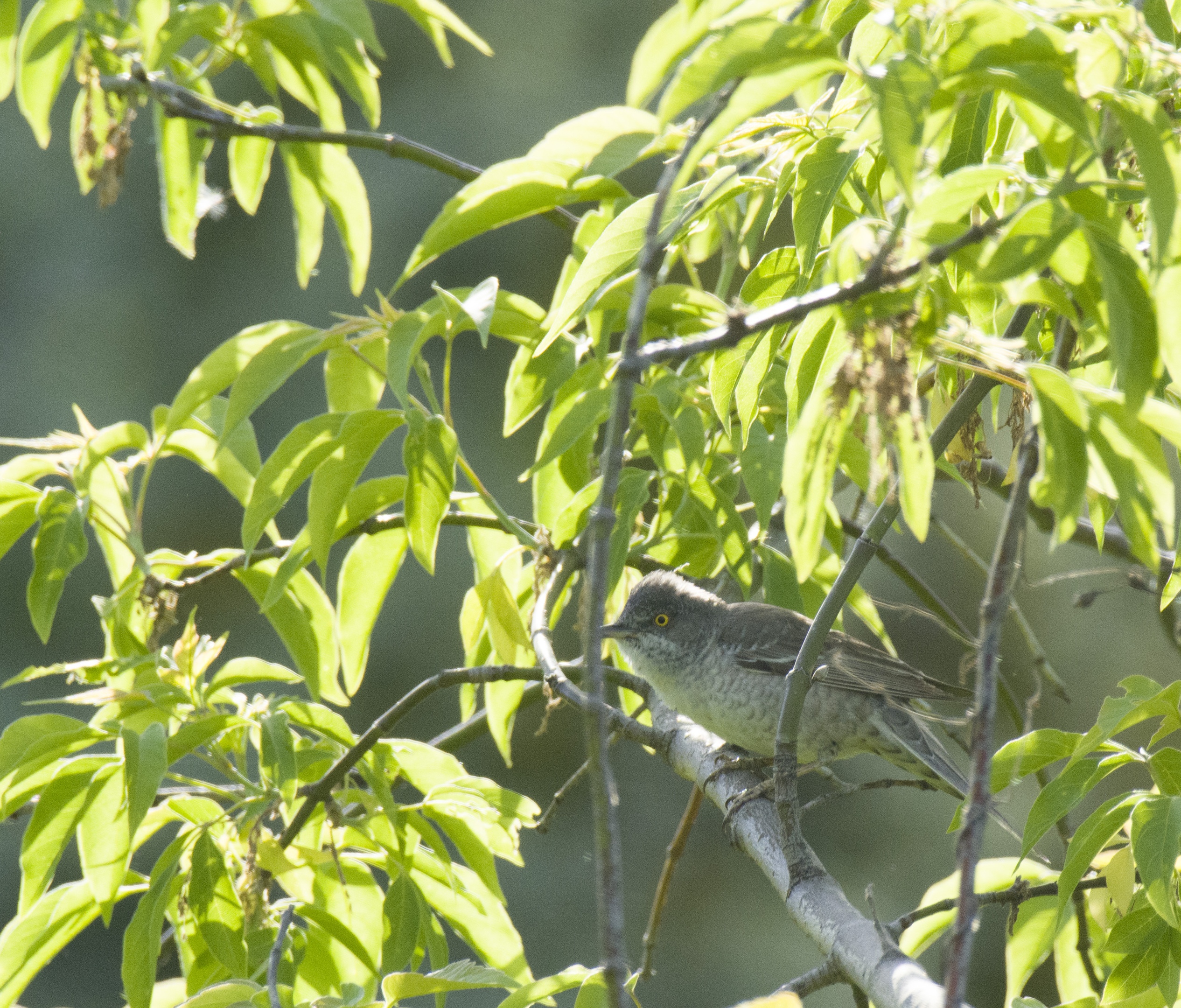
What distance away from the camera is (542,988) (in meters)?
1.82

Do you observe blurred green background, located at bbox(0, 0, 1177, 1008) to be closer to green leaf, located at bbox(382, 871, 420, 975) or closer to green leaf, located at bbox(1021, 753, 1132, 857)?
green leaf, located at bbox(382, 871, 420, 975)

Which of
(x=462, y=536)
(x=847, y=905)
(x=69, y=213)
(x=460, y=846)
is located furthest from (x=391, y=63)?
(x=847, y=905)

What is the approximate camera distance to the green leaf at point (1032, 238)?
3.67 feet

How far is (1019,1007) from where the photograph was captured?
161cm

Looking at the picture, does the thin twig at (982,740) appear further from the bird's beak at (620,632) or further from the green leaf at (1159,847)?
the bird's beak at (620,632)

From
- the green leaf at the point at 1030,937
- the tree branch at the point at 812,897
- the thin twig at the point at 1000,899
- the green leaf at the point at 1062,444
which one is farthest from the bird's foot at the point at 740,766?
the green leaf at the point at 1062,444

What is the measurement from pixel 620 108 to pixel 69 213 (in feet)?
14.5

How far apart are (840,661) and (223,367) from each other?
1935mm

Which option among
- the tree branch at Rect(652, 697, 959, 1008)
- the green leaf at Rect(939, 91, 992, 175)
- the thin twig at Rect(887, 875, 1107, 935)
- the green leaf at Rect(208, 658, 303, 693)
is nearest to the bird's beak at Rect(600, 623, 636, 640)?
the tree branch at Rect(652, 697, 959, 1008)

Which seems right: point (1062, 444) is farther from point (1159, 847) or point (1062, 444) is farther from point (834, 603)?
point (1159, 847)

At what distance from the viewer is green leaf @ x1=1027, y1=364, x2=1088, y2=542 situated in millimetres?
1148

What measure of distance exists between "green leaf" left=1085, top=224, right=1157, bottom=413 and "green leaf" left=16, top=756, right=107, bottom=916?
74.6 inches

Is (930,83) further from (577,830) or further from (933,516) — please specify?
(577,830)

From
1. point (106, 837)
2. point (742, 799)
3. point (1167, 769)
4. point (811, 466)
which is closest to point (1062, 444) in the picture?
point (811, 466)
